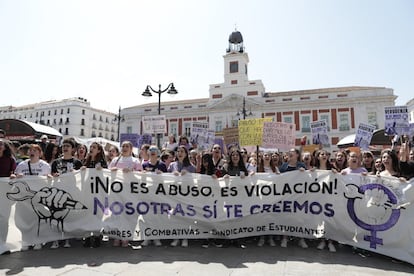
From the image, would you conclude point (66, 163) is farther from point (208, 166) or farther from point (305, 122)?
point (305, 122)

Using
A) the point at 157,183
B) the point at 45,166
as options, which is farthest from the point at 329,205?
the point at 45,166

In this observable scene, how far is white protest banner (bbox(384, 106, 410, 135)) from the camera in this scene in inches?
340

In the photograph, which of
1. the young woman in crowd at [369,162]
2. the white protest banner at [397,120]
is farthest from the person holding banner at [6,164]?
the white protest banner at [397,120]

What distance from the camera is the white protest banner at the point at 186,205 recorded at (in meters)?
4.64

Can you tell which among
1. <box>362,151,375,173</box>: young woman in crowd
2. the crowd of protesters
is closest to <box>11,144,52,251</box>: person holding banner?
the crowd of protesters

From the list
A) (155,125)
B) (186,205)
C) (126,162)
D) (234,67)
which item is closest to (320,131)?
(155,125)

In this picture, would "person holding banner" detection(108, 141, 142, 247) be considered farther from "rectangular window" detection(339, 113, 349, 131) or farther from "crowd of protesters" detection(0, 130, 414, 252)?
"rectangular window" detection(339, 113, 349, 131)

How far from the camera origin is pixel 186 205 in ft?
16.0

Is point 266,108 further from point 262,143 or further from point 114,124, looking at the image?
point 114,124

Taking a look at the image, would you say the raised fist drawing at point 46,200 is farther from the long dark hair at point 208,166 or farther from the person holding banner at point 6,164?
the long dark hair at point 208,166

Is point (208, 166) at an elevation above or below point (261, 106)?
below

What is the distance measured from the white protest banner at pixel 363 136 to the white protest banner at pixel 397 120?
1.77 feet

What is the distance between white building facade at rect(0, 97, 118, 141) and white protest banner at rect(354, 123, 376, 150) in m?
79.4

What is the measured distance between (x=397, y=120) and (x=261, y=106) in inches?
1527
